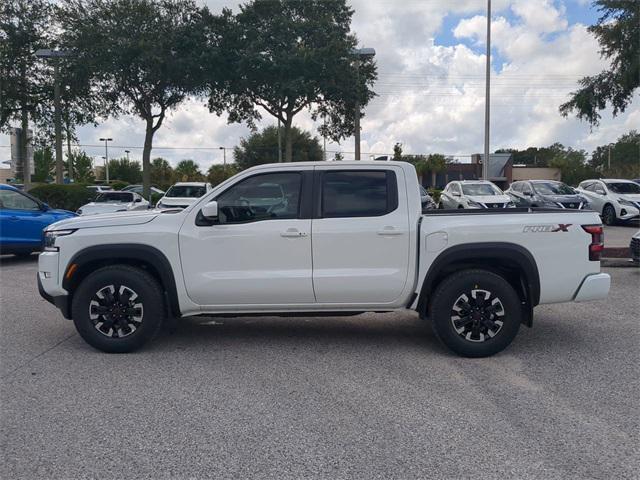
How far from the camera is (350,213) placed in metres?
5.71

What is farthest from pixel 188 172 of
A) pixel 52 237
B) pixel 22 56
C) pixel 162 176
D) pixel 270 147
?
pixel 52 237

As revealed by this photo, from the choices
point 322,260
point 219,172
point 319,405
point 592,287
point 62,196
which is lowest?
point 319,405

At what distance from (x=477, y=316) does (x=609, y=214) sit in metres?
17.0

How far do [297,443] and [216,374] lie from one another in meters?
1.60

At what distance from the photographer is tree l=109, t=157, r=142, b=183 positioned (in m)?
76.4

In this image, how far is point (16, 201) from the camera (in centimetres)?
1269

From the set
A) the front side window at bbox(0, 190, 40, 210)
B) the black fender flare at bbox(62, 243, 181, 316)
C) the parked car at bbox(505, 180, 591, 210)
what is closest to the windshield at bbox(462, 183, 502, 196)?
the parked car at bbox(505, 180, 591, 210)

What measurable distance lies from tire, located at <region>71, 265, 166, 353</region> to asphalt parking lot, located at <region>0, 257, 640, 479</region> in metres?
0.19

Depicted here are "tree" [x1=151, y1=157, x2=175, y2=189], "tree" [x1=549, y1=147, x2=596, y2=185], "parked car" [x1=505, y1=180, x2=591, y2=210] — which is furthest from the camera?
"tree" [x1=549, y1=147, x2=596, y2=185]

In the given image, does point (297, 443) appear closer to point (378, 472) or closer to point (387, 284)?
point (378, 472)

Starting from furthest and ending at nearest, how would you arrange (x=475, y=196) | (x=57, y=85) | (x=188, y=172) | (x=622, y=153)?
(x=622, y=153) < (x=188, y=172) < (x=57, y=85) < (x=475, y=196)

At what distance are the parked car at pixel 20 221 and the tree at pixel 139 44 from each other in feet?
42.4

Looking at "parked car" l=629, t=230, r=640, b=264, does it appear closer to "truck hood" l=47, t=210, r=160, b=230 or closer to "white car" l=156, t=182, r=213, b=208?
"truck hood" l=47, t=210, r=160, b=230

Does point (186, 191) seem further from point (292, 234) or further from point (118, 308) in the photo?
point (292, 234)
